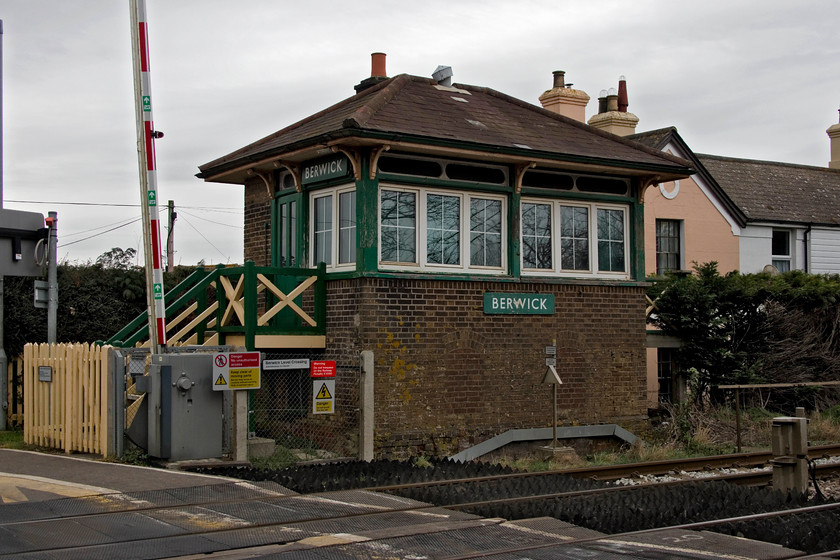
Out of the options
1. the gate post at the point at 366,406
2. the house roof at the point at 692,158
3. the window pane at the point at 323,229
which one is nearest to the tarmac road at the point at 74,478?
the gate post at the point at 366,406

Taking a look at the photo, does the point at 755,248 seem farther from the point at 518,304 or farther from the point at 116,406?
the point at 116,406

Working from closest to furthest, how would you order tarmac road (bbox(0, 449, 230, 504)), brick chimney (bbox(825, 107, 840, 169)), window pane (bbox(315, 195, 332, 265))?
tarmac road (bbox(0, 449, 230, 504)) < window pane (bbox(315, 195, 332, 265)) < brick chimney (bbox(825, 107, 840, 169))

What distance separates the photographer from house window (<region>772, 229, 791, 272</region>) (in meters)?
26.4

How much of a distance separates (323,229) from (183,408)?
401 cm

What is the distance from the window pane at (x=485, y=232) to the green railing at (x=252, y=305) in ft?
7.51

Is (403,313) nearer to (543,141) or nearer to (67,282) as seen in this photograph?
(543,141)

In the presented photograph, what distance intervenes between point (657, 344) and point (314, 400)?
27.8 feet

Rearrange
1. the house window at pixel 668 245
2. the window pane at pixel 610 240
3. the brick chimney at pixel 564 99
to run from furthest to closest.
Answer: the brick chimney at pixel 564 99 → the house window at pixel 668 245 → the window pane at pixel 610 240

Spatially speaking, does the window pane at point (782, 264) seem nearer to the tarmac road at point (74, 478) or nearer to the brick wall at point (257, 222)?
the brick wall at point (257, 222)

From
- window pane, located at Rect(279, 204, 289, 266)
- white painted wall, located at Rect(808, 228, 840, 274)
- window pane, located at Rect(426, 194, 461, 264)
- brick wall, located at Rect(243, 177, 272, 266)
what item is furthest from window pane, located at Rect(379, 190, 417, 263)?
white painted wall, located at Rect(808, 228, 840, 274)

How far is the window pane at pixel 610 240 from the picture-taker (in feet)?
52.6

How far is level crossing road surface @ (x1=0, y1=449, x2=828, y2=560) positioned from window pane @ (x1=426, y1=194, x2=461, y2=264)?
5.09 m

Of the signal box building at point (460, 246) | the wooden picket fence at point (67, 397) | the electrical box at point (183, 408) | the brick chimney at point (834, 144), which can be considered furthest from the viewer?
the brick chimney at point (834, 144)

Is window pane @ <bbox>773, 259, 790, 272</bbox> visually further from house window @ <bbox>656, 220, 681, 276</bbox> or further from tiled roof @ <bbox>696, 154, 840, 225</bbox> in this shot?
house window @ <bbox>656, 220, 681, 276</bbox>
